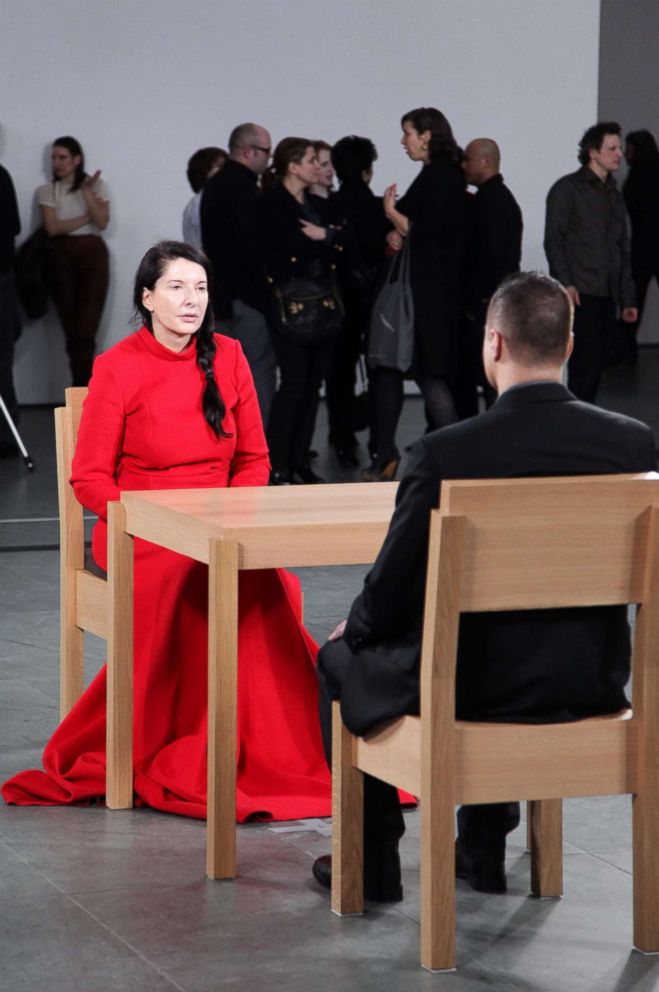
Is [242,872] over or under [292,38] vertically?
under

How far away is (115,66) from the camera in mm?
10641

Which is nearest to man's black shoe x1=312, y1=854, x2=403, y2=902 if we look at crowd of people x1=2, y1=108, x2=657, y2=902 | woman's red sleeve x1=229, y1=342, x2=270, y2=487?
crowd of people x1=2, y1=108, x2=657, y2=902

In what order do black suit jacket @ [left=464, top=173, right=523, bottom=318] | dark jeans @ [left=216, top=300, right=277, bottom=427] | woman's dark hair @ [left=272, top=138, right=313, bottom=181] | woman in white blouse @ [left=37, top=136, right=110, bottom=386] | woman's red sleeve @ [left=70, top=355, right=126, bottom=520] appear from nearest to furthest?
1. woman's red sleeve @ [left=70, top=355, right=126, bottom=520]
2. woman's dark hair @ [left=272, top=138, right=313, bottom=181]
3. dark jeans @ [left=216, top=300, right=277, bottom=427]
4. black suit jacket @ [left=464, top=173, right=523, bottom=318]
5. woman in white blouse @ [left=37, top=136, right=110, bottom=386]

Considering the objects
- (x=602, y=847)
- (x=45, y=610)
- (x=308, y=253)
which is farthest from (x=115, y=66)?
(x=602, y=847)

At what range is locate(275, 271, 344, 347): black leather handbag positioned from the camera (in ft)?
24.2

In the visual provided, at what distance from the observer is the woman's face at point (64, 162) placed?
1035 centimetres

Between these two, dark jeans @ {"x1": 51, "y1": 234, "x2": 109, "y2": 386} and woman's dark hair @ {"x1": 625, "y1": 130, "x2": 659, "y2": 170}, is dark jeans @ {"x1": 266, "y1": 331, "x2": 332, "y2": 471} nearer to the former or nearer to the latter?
dark jeans @ {"x1": 51, "y1": 234, "x2": 109, "y2": 386}

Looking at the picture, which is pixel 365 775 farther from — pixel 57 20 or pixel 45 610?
pixel 57 20

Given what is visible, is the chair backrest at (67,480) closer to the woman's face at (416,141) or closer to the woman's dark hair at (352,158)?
the woman's face at (416,141)

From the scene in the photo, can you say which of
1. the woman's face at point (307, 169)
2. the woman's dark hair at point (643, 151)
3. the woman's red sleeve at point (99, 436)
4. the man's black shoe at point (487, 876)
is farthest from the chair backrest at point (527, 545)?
the woman's dark hair at point (643, 151)

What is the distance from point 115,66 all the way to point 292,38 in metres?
1.11

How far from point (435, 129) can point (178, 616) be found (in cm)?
407

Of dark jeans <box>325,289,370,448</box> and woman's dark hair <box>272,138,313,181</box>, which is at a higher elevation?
woman's dark hair <box>272,138,313,181</box>

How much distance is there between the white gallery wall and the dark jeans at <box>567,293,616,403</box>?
3332 mm
